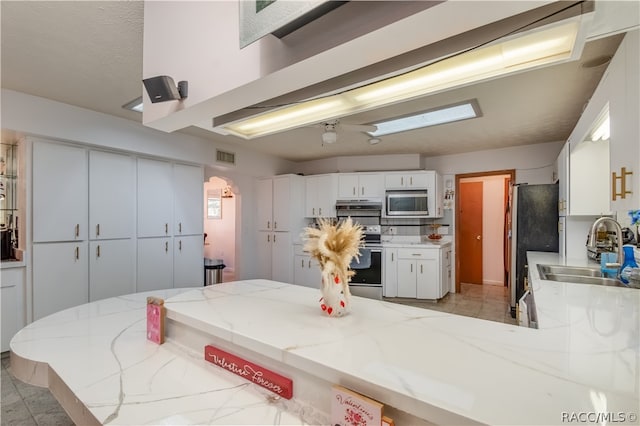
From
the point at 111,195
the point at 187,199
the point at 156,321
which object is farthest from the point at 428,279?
the point at 111,195

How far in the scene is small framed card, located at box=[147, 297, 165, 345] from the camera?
53.4 inches

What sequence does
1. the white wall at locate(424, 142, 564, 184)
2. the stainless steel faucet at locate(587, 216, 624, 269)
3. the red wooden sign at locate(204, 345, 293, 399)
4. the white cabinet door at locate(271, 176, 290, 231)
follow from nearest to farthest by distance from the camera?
the red wooden sign at locate(204, 345, 293, 399) < the stainless steel faucet at locate(587, 216, 624, 269) < the white wall at locate(424, 142, 564, 184) < the white cabinet door at locate(271, 176, 290, 231)

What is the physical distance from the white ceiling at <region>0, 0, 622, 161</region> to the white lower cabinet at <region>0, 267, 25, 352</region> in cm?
170

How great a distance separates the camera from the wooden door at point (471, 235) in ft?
20.4

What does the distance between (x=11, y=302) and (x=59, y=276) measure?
1.30 feet

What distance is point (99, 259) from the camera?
346cm

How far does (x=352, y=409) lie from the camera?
0.75 meters

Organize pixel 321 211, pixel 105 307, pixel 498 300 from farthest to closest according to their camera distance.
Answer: pixel 321 211 < pixel 498 300 < pixel 105 307

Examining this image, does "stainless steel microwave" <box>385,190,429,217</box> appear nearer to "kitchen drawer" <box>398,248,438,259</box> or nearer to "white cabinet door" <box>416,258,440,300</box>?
"kitchen drawer" <box>398,248,438,259</box>

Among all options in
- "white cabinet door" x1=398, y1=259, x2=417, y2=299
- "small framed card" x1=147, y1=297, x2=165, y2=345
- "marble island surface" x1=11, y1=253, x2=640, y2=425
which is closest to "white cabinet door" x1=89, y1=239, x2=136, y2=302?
"marble island surface" x1=11, y1=253, x2=640, y2=425

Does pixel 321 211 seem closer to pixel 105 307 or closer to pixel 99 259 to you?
pixel 99 259

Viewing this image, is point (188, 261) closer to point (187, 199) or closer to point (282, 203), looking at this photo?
point (187, 199)

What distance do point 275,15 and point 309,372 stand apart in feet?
3.38

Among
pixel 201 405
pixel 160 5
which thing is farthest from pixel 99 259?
pixel 201 405
